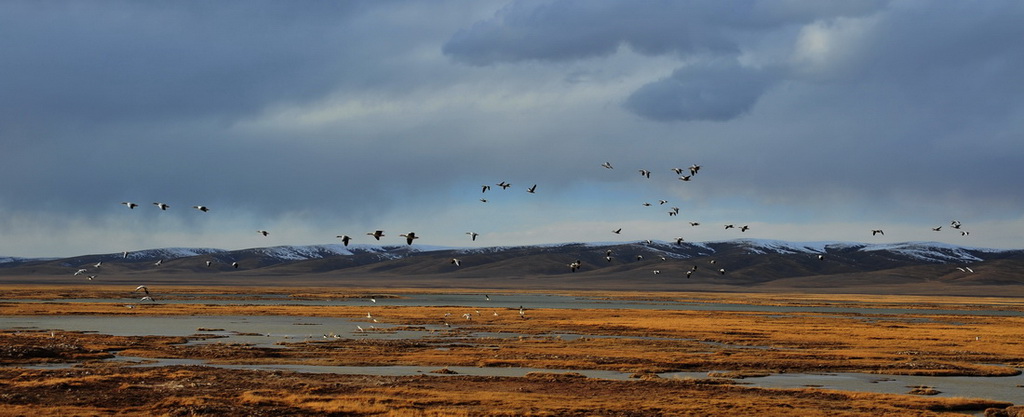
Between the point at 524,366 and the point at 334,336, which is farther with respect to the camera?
the point at 334,336

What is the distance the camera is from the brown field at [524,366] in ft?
99.5

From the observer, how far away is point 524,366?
4300 cm

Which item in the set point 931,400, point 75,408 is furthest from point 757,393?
point 75,408

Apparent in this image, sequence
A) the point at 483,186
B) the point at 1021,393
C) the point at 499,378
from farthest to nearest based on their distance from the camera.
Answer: the point at 483,186 → the point at 499,378 → the point at 1021,393

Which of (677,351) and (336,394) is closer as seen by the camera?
(336,394)

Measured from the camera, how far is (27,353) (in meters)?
42.9

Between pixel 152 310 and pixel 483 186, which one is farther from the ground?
pixel 483 186

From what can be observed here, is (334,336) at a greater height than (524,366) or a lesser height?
greater

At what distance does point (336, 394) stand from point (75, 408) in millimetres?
7916

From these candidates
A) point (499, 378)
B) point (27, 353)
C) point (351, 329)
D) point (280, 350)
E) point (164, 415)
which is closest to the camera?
point (164, 415)

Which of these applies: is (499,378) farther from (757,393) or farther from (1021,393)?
(1021,393)

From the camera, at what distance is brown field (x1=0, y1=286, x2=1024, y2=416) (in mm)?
30312

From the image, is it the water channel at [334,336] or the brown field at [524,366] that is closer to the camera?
the brown field at [524,366]

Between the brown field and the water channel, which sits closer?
the brown field
